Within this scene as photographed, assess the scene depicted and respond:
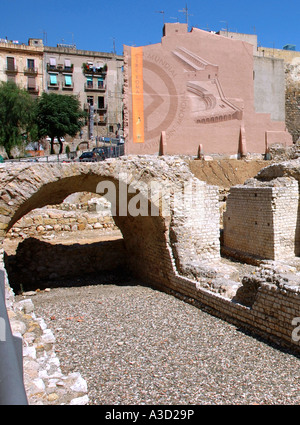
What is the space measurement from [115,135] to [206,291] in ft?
111

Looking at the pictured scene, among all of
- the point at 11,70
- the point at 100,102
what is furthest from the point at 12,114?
the point at 100,102

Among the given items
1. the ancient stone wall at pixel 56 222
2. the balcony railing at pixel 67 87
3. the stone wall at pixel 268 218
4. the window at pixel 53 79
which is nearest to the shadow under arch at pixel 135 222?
the stone wall at pixel 268 218

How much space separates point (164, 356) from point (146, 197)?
361 centimetres

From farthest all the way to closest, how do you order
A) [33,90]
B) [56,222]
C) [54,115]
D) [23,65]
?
[33,90] → [23,65] → [54,115] → [56,222]

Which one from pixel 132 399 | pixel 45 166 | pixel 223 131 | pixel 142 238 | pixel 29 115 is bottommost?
pixel 132 399

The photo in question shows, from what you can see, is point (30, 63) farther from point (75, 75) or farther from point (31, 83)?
point (75, 75)

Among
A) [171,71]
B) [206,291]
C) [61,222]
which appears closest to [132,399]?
[206,291]

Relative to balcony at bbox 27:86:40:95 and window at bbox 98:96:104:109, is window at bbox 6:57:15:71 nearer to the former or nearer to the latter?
balcony at bbox 27:86:40:95

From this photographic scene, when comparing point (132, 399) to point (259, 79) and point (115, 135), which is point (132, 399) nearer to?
point (259, 79)

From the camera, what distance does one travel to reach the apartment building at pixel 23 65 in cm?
3384

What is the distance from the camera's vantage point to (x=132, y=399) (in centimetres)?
402

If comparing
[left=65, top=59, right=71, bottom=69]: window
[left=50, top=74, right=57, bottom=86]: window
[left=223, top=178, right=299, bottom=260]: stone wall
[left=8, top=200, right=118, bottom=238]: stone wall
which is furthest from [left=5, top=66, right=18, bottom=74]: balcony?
[left=223, top=178, right=299, bottom=260]: stone wall

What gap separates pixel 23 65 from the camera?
34719 mm

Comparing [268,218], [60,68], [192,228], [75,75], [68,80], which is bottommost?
[192,228]
